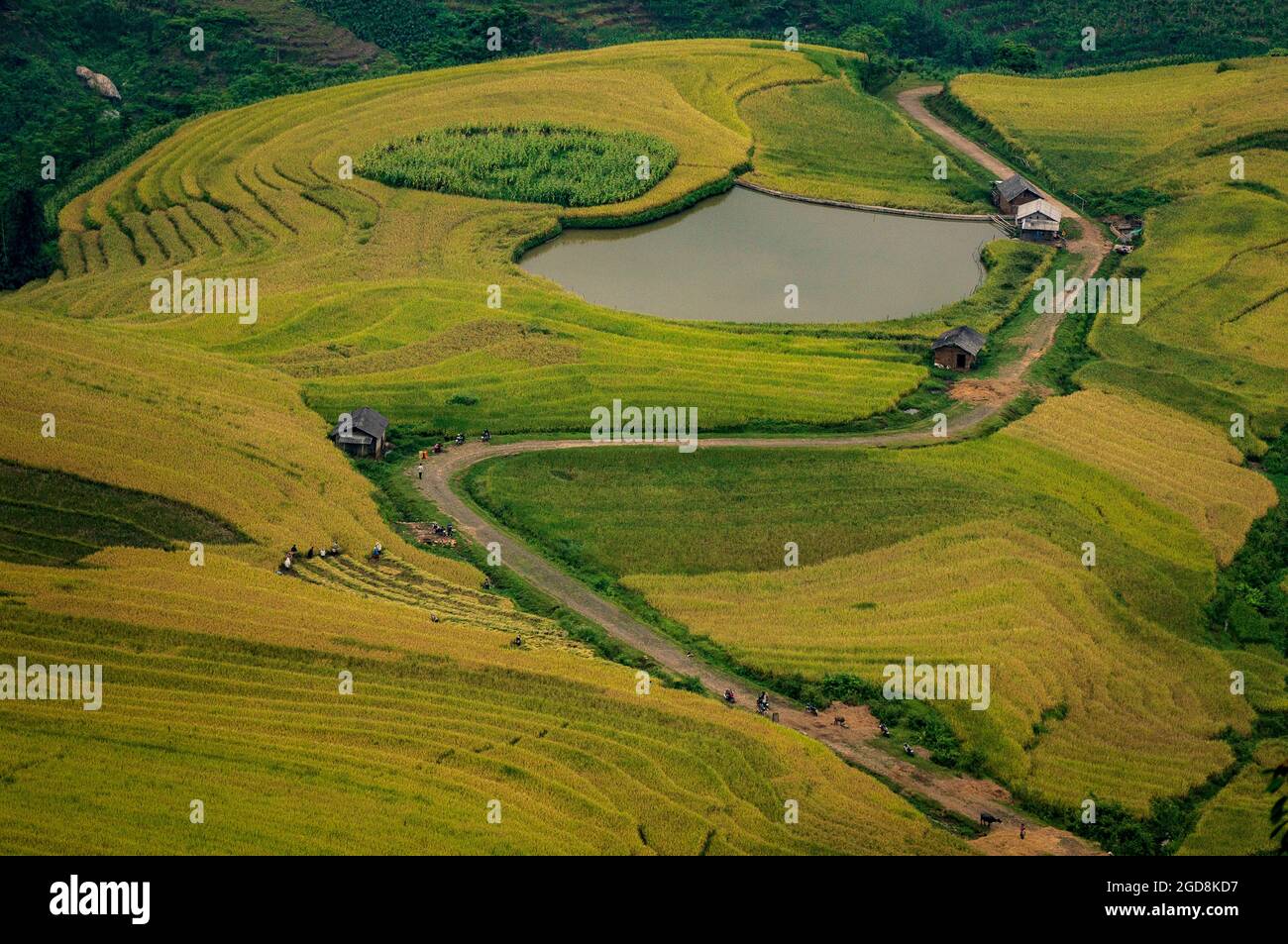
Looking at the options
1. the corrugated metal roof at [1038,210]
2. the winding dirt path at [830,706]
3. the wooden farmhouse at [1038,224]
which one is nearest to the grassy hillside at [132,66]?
the winding dirt path at [830,706]

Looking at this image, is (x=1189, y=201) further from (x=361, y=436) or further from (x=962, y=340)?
(x=361, y=436)

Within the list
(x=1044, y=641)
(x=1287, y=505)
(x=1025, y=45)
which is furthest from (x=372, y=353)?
(x=1025, y=45)

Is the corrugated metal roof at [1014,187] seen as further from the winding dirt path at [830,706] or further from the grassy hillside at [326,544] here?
the winding dirt path at [830,706]

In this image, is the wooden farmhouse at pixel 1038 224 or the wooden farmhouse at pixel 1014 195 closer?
the wooden farmhouse at pixel 1038 224

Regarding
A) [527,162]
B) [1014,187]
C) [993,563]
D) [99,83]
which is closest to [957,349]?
[993,563]

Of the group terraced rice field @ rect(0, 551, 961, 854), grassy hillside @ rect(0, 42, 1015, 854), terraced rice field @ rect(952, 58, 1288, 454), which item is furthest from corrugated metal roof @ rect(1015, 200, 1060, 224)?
terraced rice field @ rect(0, 551, 961, 854)

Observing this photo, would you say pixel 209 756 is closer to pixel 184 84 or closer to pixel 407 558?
pixel 407 558
